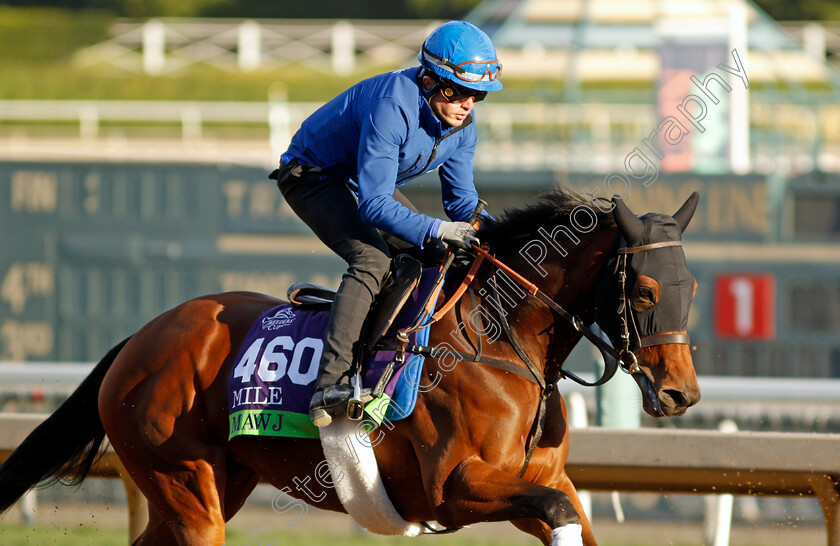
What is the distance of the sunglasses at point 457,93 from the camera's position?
145 inches

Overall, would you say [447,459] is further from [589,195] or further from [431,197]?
[431,197]

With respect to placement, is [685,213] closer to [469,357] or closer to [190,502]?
[469,357]

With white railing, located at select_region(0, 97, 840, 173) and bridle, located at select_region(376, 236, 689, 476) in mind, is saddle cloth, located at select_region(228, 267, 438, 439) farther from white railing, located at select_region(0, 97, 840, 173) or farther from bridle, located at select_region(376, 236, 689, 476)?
white railing, located at select_region(0, 97, 840, 173)

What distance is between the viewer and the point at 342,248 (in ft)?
12.4

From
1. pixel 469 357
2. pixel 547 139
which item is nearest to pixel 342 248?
pixel 469 357

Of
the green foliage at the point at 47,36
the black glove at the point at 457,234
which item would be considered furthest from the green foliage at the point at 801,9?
the black glove at the point at 457,234

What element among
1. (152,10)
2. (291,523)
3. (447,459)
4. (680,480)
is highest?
(152,10)

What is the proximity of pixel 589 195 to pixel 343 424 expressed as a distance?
46.0 inches

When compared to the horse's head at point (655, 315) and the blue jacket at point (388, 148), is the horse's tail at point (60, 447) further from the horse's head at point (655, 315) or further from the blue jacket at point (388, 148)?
the horse's head at point (655, 315)

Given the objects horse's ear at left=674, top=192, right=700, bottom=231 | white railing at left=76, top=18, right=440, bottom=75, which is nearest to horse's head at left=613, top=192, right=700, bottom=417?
horse's ear at left=674, top=192, right=700, bottom=231

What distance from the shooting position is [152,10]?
102 feet

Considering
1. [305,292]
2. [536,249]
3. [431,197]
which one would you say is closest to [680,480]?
[536,249]

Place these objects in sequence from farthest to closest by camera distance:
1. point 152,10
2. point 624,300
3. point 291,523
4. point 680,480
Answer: point 152,10 < point 291,523 < point 680,480 < point 624,300

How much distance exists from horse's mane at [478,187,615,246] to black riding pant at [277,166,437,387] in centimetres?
39
